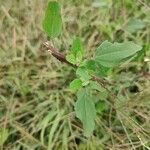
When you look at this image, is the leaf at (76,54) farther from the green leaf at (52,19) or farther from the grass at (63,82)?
the grass at (63,82)

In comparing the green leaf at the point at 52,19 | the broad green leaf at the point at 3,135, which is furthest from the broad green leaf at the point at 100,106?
the green leaf at the point at 52,19

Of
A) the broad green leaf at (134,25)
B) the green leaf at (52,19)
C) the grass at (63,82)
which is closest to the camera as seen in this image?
the green leaf at (52,19)

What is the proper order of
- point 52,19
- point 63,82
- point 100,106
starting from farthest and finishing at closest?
point 63,82, point 100,106, point 52,19

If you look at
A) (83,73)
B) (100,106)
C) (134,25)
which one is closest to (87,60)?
(83,73)

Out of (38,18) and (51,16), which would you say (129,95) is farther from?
(51,16)

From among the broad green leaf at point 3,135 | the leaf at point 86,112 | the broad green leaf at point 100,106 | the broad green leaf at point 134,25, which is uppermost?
the broad green leaf at point 134,25

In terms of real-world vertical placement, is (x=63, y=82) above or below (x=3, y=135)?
above

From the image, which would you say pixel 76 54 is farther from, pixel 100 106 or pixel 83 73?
pixel 100 106
